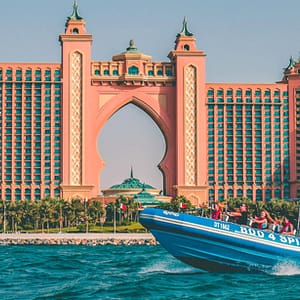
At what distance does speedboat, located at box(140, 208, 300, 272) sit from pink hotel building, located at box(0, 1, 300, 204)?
116305 millimetres

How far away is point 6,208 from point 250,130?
5469 cm

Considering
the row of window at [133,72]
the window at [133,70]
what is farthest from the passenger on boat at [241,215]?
the row of window at [133,72]

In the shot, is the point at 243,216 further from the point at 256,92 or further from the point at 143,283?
the point at 256,92

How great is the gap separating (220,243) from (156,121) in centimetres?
12605

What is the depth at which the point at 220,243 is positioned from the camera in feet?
143

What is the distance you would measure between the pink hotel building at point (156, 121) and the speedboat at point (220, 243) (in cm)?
11630

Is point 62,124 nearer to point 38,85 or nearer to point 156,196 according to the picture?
point 38,85

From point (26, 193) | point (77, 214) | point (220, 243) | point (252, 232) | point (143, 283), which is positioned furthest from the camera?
point (26, 193)

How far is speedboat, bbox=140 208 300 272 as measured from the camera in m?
43.5

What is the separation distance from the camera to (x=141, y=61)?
171 m

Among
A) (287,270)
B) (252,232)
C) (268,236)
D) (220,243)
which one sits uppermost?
(252,232)

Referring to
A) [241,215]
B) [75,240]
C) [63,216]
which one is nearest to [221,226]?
[241,215]

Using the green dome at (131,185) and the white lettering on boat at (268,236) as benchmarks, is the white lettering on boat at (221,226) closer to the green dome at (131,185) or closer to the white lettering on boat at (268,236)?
the white lettering on boat at (268,236)

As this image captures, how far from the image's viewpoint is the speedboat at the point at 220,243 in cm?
4347
